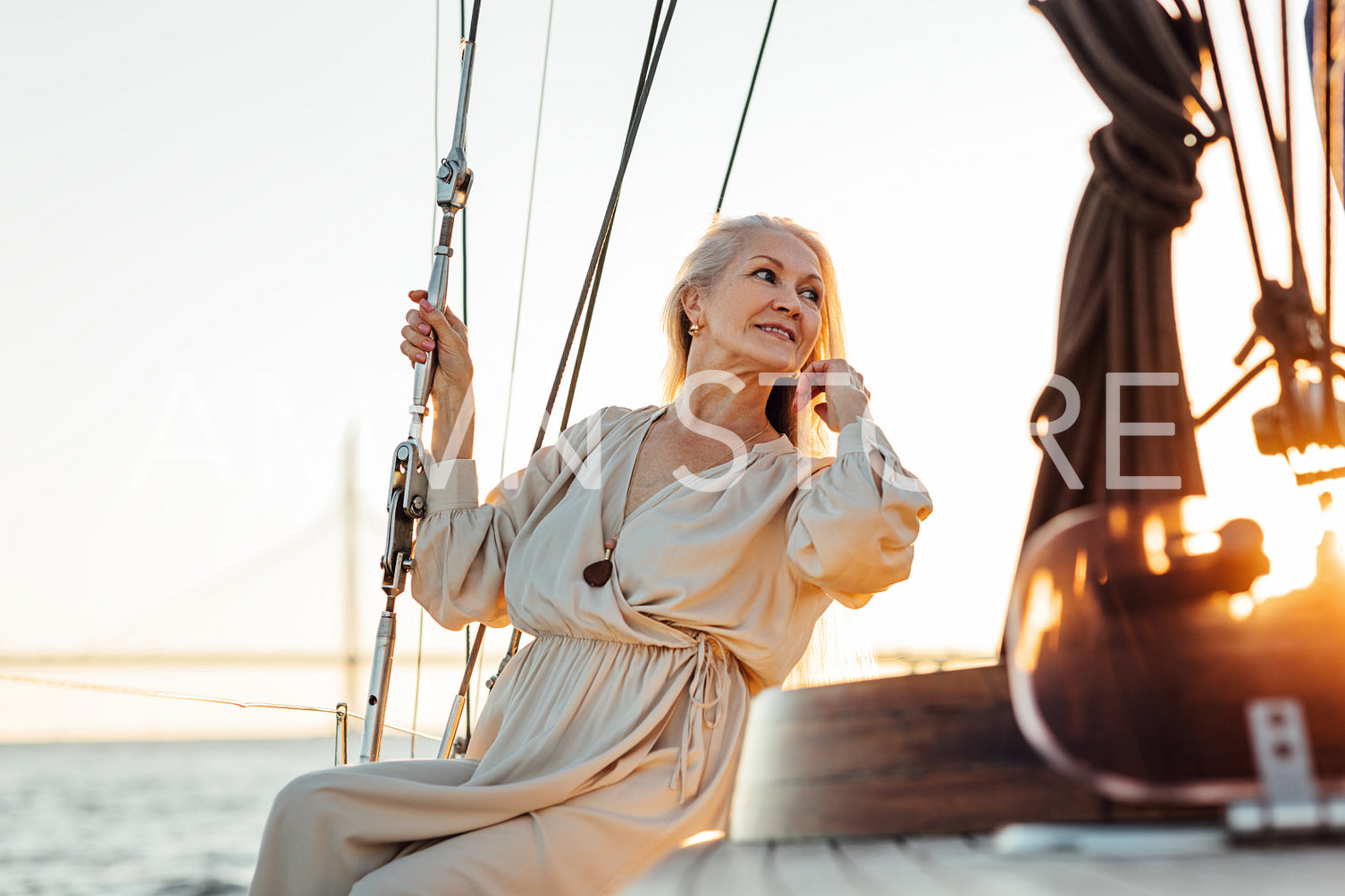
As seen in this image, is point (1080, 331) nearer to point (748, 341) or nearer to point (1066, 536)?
point (1066, 536)

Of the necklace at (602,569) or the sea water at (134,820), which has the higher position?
the necklace at (602,569)

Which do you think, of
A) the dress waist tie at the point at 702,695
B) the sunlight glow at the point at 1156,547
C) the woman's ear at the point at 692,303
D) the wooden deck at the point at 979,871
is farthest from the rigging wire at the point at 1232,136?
the woman's ear at the point at 692,303

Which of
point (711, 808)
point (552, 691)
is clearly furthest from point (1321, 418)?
point (552, 691)

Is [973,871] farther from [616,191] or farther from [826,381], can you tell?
[616,191]

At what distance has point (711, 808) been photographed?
1.43m

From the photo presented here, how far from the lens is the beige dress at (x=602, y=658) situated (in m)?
1.26

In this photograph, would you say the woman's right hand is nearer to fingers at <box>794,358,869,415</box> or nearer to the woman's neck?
the woman's neck

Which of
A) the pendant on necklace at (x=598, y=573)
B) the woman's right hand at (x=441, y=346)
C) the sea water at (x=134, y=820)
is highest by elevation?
the woman's right hand at (x=441, y=346)

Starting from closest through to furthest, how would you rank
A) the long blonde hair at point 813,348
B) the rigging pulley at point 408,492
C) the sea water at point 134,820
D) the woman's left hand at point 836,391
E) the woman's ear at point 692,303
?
1. the woman's left hand at point 836,391
2. the rigging pulley at point 408,492
3. the long blonde hair at point 813,348
4. the woman's ear at point 692,303
5. the sea water at point 134,820

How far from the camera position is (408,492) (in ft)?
5.57

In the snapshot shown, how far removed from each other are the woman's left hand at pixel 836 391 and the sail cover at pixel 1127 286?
1.61ft

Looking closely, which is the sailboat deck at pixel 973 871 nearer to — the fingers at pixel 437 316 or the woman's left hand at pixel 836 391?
the woman's left hand at pixel 836 391

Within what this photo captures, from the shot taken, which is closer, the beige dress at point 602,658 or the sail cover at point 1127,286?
the sail cover at point 1127,286

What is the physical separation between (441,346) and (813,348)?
575 mm
